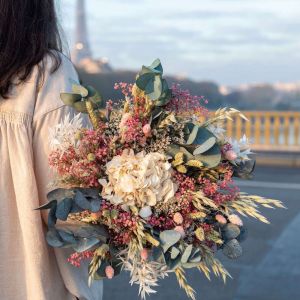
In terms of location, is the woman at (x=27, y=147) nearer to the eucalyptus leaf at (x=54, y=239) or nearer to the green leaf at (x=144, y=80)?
the eucalyptus leaf at (x=54, y=239)

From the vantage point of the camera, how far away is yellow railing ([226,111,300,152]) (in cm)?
1354

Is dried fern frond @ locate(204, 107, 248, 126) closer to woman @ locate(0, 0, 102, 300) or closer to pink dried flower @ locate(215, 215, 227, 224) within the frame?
pink dried flower @ locate(215, 215, 227, 224)

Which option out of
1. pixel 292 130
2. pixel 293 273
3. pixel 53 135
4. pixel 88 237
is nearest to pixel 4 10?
pixel 53 135

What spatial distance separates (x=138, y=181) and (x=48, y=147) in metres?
0.25

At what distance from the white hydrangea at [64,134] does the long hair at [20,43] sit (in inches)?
6.1

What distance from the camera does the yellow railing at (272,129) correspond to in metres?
13.5

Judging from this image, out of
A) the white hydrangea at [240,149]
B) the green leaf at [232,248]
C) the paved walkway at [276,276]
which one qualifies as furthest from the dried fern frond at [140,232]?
the paved walkway at [276,276]

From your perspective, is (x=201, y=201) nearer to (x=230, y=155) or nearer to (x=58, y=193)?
(x=230, y=155)

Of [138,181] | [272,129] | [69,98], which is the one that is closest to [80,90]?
[69,98]

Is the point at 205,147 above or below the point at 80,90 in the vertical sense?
below

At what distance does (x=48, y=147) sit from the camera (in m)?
1.45

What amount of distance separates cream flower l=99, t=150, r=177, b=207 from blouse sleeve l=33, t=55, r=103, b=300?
7.2 inches

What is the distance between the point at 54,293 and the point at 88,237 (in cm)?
27

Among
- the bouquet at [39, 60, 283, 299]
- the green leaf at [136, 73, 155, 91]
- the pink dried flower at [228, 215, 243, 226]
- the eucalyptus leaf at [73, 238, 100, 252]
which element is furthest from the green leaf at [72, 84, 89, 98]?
the pink dried flower at [228, 215, 243, 226]
